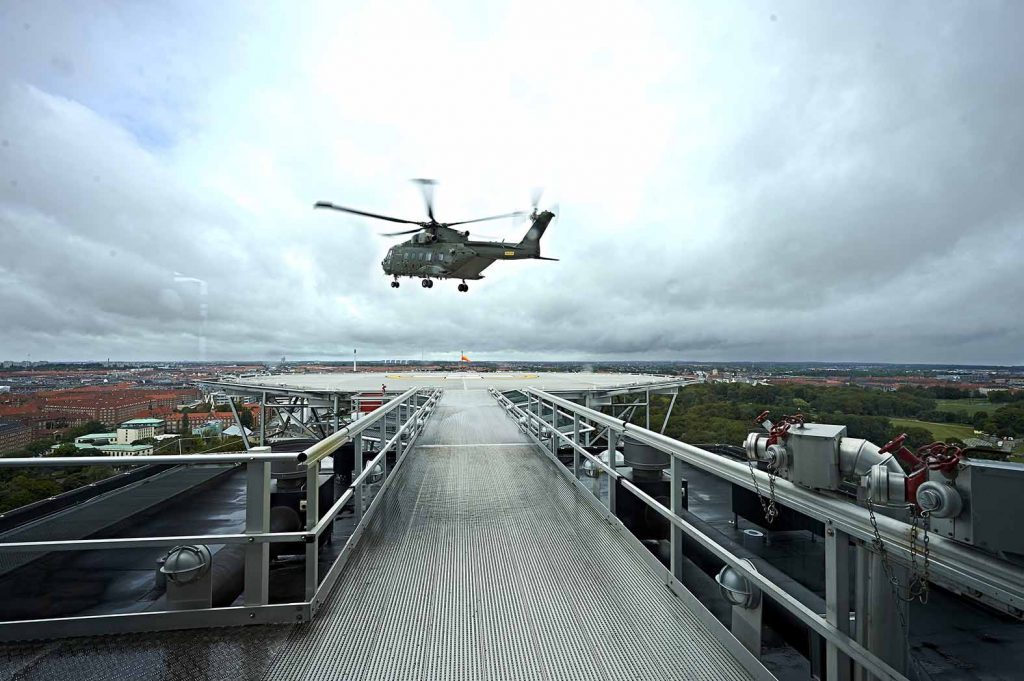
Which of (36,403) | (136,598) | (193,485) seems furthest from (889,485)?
(36,403)

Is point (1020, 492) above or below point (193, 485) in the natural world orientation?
above

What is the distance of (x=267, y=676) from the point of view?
218cm

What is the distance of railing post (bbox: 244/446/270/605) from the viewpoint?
100.0 inches

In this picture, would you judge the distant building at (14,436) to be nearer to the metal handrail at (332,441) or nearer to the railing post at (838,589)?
the metal handrail at (332,441)

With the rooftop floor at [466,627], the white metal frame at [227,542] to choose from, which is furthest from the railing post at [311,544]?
the rooftop floor at [466,627]

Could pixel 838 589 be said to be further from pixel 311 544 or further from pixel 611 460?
pixel 311 544

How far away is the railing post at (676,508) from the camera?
296cm

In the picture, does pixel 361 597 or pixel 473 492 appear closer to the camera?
pixel 361 597

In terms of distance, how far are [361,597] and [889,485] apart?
3041 mm

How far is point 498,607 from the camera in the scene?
2846 mm

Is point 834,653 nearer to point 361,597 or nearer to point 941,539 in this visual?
point 941,539

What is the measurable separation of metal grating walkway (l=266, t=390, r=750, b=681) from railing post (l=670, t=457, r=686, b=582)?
0.20 metres

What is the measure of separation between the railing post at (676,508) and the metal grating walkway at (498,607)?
0.64ft

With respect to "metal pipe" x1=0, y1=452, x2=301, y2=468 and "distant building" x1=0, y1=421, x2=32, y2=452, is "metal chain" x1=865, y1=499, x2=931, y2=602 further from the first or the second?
"distant building" x1=0, y1=421, x2=32, y2=452
